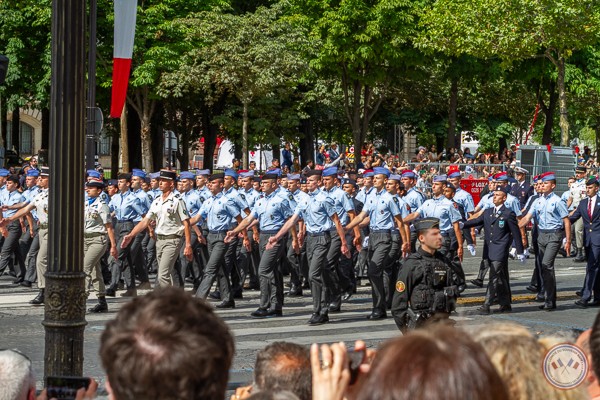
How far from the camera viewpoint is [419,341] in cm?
236

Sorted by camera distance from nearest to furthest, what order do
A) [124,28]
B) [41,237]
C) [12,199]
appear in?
[124,28], [41,237], [12,199]

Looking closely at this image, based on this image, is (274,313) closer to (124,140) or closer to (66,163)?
(66,163)

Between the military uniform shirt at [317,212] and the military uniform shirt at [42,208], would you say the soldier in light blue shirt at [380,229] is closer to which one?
the military uniform shirt at [317,212]

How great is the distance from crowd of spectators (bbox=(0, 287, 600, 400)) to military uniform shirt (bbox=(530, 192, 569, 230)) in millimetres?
13568

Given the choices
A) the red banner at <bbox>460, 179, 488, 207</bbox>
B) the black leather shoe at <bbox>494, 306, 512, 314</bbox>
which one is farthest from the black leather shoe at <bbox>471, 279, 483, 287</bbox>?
the red banner at <bbox>460, 179, 488, 207</bbox>

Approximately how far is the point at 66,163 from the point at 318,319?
25.1ft

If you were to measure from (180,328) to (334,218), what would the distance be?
40.5 feet

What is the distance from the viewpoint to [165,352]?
2799 millimetres

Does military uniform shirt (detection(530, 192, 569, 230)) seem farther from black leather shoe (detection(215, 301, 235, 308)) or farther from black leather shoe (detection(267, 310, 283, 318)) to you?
black leather shoe (detection(215, 301, 235, 308))

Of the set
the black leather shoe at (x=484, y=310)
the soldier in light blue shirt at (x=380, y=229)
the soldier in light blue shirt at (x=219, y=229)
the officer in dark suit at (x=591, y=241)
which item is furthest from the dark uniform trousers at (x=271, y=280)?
the officer in dark suit at (x=591, y=241)

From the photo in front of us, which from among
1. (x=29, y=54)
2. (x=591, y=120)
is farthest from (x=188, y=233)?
(x=591, y=120)

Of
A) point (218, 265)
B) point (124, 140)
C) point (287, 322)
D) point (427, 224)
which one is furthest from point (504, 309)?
point (124, 140)

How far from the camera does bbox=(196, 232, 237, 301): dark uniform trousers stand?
52.2ft

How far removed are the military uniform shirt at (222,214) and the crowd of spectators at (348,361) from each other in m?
13.3
